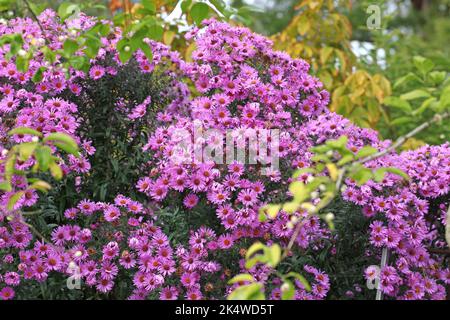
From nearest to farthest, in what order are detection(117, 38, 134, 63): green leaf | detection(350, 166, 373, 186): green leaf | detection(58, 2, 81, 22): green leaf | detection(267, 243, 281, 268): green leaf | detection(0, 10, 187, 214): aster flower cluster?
detection(267, 243, 281, 268): green leaf → detection(350, 166, 373, 186): green leaf → detection(58, 2, 81, 22): green leaf → detection(117, 38, 134, 63): green leaf → detection(0, 10, 187, 214): aster flower cluster

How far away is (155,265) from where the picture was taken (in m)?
2.76

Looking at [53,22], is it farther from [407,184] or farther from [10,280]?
[407,184]

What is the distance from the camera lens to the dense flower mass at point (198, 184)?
109 inches

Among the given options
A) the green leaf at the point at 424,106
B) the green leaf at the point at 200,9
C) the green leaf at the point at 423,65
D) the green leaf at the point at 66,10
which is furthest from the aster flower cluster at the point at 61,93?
the green leaf at the point at 424,106

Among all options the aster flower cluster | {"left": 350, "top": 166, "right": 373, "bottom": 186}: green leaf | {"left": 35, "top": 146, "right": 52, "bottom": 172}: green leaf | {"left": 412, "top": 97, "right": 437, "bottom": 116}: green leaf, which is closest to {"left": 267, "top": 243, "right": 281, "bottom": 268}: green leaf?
{"left": 350, "top": 166, "right": 373, "bottom": 186}: green leaf

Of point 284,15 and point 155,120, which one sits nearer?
point 155,120

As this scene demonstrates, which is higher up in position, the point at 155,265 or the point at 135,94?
the point at 135,94

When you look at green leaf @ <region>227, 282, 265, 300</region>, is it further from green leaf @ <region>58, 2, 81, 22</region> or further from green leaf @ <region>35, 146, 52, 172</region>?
green leaf @ <region>58, 2, 81, 22</region>

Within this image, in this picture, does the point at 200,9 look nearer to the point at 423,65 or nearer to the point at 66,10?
the point at 66,10

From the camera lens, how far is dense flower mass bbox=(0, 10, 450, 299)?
2.77 m

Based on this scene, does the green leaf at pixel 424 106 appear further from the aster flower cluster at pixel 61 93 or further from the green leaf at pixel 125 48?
the aster flower cluster at pixel 61 93
